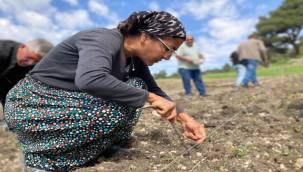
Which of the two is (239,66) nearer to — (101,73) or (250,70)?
(250,70)

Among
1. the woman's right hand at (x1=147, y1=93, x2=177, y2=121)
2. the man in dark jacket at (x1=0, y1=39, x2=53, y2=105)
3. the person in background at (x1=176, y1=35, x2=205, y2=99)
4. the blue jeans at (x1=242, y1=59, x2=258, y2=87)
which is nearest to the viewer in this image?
the woman's right hand at (x1=147, y1=93, x2=177, y2=121)

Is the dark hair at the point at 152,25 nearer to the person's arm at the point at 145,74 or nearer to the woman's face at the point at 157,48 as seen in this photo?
the woman's face at the point at 157,48

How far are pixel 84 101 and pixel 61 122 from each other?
191 millimetres

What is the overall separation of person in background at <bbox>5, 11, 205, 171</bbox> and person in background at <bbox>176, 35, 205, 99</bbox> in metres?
5.92

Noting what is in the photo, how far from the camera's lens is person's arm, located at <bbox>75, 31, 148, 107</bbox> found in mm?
2435

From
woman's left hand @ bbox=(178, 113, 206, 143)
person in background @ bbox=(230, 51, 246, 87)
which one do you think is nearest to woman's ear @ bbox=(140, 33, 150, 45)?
woman's left hand @ bbox=(178, 113, 206, 143)

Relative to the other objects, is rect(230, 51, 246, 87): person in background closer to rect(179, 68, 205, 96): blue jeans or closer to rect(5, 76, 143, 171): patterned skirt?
rect(179, 68, 205, 96): blue jeans

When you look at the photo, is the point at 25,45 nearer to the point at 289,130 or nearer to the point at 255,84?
the point at 289,130

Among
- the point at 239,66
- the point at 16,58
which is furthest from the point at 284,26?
the point at 16,58

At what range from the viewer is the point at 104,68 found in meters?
2.46

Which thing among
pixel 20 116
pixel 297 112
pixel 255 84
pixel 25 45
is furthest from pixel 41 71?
pixel 255 84

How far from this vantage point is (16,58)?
4.11 m

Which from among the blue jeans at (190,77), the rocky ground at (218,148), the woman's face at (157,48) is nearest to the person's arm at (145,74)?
the woman's face at (157,48)

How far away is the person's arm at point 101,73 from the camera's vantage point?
2435mm
